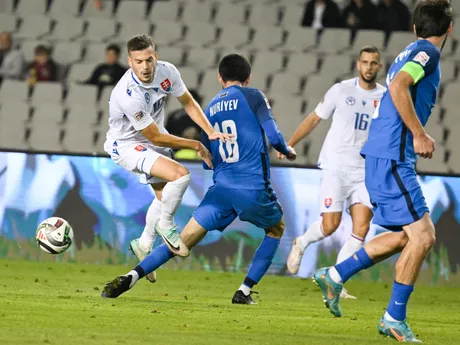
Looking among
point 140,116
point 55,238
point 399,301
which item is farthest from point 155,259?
point 399,301

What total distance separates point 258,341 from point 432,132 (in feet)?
29.7

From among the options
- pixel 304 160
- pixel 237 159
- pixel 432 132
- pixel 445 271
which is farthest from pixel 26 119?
pixel 237 159

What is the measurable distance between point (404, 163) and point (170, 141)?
7.93 feet

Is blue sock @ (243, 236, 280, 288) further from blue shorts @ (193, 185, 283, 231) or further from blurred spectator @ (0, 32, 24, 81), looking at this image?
blurred spectator @ (0, 32, 24, 81)

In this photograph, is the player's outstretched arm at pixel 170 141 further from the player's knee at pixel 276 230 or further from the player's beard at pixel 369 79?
the player's beard at pixel 369 79

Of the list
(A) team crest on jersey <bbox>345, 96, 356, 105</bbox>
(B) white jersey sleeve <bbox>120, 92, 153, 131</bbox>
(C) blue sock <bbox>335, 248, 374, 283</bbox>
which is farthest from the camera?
(A) team crest on jersey <bbox>345, 96, 356, 105</bbox>

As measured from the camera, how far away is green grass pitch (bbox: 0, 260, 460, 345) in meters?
6.12

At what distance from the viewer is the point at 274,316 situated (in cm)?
757

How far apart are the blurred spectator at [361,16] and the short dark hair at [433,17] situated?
9.86m

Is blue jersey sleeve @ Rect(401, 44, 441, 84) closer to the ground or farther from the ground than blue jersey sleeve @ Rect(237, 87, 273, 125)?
farther from the ground

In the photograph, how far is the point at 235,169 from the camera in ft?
26.9

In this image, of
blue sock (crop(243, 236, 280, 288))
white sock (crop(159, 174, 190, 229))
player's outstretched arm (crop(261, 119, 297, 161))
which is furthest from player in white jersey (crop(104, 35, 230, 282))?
blue sock (crop(243, 236, 280, 288))

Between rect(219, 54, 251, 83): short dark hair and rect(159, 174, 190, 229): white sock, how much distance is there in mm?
849

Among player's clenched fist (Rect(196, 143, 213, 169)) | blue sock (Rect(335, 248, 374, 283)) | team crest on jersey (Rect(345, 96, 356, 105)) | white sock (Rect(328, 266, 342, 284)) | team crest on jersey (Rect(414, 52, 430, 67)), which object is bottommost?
white sock (Rect(328, 266, 342, 284))
